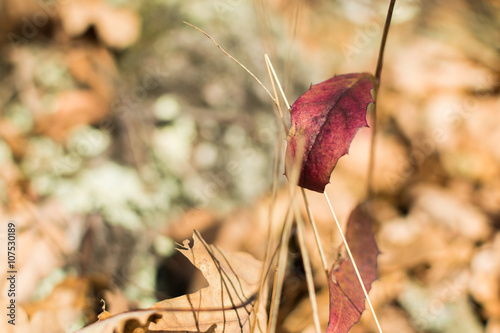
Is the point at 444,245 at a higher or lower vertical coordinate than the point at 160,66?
lower

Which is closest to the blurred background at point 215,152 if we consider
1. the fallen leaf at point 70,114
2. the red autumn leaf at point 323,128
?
the fallen leaf at point 70,114

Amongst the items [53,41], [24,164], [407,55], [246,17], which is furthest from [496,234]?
[53,41]

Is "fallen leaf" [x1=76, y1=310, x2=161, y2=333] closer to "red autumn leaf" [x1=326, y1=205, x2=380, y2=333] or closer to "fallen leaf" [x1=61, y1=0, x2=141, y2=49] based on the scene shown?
"red autumn leaf" [x1=326, y1=205, x2=380, y2=333]

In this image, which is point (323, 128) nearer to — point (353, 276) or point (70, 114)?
point (353, 276)

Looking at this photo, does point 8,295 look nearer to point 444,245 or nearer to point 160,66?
point 160,66

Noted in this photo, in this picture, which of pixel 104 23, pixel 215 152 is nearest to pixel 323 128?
pixel 215 152

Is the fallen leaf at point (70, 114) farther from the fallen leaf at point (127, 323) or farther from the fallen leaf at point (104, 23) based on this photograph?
the fallen leaf at point (127, 323)

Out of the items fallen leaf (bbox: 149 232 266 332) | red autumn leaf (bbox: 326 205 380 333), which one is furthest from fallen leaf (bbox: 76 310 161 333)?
red autumn leaf (bbox: 326 205 380 333)
